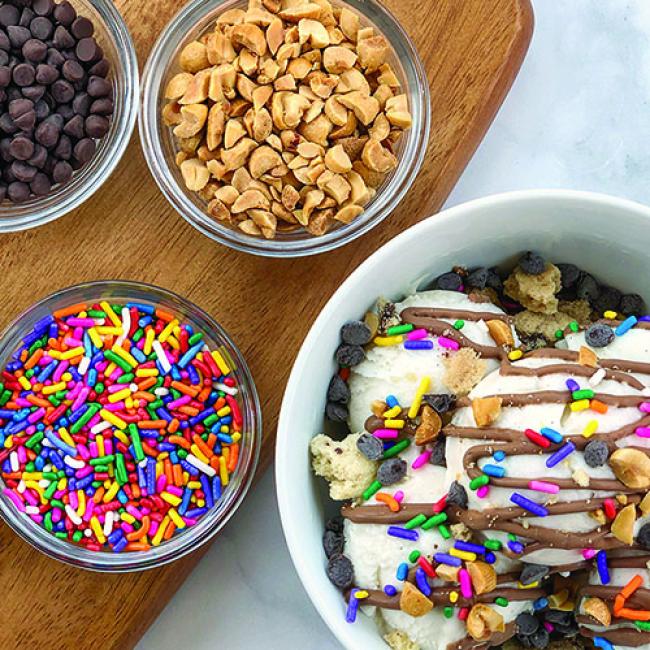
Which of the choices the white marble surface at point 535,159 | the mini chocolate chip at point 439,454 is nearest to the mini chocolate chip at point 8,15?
the white marble surface at point 535,159

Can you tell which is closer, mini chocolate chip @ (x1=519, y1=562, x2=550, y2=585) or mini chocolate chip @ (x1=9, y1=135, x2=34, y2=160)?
mini chocolate chip @ (x1=519, y1=562, x2=550, y2=585)

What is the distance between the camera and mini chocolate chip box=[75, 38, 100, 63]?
5.03ft

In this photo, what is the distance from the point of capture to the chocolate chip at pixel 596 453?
1269 mm

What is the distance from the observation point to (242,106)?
150 cm

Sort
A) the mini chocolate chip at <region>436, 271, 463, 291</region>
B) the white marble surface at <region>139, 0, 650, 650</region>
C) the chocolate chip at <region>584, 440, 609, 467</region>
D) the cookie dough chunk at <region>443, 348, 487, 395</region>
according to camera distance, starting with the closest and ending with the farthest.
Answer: the chocolate chip at <region>584, 440, 609, 467</region> < the cookie dough chunk at <region>443, 348, 487, 395</region> < the mini chocolate chip at <region>436, 271, 463, 291</region> < the white marble surface at <region>139, 0, 650, 650</region>

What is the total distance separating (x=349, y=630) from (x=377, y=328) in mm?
413

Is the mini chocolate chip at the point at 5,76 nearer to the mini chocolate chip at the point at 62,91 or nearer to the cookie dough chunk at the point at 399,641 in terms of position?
the mini chocolate chip at the point at 62,91

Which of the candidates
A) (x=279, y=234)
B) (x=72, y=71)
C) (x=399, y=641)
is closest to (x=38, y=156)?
(x=72, y=71)

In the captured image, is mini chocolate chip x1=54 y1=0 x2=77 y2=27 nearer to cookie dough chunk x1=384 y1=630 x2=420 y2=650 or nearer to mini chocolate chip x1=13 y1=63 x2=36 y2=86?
mini chocolate chip x1=13 y1=63 x2=36 y2=86

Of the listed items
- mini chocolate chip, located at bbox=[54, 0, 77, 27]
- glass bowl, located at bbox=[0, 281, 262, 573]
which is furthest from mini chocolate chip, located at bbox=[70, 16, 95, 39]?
glass bowl, located at bbox=[0, 281, 262, 573]

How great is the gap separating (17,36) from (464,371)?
31.6 inches

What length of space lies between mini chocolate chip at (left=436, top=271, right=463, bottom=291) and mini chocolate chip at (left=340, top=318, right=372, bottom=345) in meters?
0.14

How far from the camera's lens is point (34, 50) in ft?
4.88

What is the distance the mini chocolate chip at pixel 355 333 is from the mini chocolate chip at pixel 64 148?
50 cm
